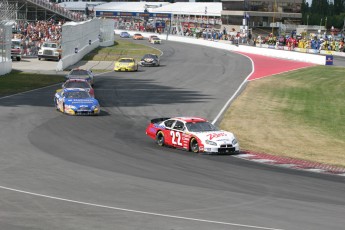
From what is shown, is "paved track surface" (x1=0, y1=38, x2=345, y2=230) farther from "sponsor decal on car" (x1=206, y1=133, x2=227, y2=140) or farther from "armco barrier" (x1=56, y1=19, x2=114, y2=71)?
"armco barrier" (x1=56, y1=19, x2=114, y2=71)

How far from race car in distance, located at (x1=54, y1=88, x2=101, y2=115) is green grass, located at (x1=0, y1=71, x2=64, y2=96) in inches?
369

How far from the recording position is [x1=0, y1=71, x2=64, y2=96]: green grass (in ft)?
157

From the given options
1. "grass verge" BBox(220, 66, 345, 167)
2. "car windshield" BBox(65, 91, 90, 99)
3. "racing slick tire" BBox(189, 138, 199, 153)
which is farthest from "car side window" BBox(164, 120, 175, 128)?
"car windshield" BBox(65, 91, 90, 99)

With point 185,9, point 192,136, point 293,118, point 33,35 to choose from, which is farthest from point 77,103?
point 185,9

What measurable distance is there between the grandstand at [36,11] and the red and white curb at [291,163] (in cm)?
7774

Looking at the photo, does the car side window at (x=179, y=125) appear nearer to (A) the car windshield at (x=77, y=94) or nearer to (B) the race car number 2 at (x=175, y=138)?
(B) the race car number 2 at (x=175, y=138)

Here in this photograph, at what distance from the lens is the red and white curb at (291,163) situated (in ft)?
80.1

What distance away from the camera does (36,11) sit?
365ft

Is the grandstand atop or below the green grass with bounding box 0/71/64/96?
atop

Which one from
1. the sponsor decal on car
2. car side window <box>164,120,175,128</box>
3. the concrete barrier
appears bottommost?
the concrete barrier

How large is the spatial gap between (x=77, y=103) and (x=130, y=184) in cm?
1707

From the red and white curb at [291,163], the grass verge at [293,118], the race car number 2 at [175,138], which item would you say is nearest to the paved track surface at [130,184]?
the race car number 2 at [175,138]

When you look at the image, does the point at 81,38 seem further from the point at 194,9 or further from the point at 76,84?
the point at 194,9

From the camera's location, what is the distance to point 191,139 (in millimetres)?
27125
